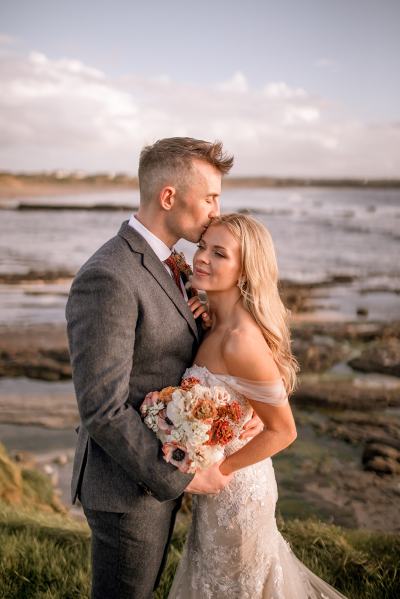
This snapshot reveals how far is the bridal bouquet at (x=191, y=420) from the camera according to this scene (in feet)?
8.87

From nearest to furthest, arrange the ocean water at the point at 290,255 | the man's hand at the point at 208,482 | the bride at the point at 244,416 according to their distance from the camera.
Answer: the man's hand at the point at 208,482 < the bride at the point at 244,416 < the ocean water at the point at 290,255

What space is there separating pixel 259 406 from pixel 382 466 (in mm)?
5350

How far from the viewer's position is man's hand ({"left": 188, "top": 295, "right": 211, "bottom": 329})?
11.0ft

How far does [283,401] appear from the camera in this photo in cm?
295

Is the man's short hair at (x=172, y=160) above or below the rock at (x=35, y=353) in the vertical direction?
above

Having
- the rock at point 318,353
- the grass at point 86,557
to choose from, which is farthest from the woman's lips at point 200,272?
the rock at point 318,353

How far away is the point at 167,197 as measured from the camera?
124 inches

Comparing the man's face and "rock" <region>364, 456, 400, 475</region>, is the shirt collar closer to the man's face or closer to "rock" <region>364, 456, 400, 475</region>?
the man's face

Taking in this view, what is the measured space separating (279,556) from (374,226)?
43530mm

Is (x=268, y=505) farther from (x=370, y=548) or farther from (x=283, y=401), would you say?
(x=370, y=548)

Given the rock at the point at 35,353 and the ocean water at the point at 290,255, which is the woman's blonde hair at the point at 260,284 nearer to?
the ocean water at the point at 290,255

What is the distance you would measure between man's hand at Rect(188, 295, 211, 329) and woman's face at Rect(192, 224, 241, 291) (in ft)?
0.56

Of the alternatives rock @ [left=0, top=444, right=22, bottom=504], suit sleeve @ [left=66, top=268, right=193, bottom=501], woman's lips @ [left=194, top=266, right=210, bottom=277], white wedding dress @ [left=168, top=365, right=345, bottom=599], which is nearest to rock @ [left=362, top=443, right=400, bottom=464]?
rock @ [left=0, top=444, right=22, bottom=504]

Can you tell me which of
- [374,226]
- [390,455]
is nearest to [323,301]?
[390,455]
